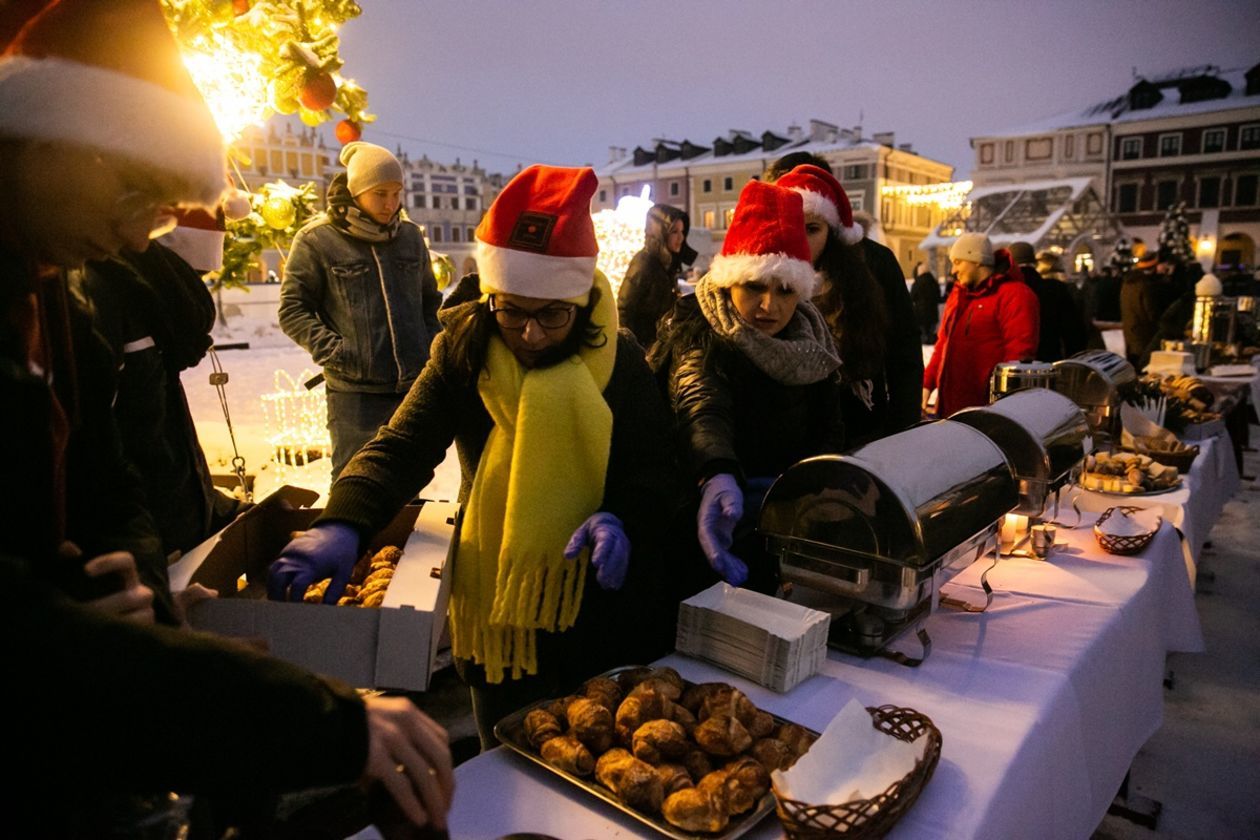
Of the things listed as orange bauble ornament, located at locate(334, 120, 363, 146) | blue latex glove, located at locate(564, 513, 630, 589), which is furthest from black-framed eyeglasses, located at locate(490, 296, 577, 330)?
orange bauble ornament, located at locate(334, 120, 363, 146)

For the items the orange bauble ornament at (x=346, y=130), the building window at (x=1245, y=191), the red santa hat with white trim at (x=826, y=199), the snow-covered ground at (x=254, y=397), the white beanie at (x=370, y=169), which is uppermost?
the building window at (x=1245, y=191)

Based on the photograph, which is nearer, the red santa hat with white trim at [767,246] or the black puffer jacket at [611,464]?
the black puffer jacket at [611,464]

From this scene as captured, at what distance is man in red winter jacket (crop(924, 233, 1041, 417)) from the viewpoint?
14.9ft

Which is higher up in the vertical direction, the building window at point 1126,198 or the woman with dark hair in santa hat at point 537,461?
the building window at point 1126,198

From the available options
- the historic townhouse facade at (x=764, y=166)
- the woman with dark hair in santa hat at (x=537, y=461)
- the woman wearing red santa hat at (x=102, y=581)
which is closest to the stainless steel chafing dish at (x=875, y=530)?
the woman with dark hair in santa hat at (x=537, y=461)

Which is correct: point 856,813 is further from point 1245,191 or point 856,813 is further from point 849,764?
point 1245,191

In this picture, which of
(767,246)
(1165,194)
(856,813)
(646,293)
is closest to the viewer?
(856,813)

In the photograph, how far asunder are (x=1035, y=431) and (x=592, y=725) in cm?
185

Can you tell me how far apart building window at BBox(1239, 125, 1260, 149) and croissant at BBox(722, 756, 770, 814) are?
4431 cm

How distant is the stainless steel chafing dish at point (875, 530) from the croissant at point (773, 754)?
51 cm

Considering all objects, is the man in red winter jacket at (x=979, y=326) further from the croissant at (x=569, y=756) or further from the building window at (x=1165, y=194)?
the building window at (x=1165, y=194)

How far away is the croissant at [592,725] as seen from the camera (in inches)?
50.6

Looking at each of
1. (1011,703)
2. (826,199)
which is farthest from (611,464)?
(826,199)

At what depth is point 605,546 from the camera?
1.62m
